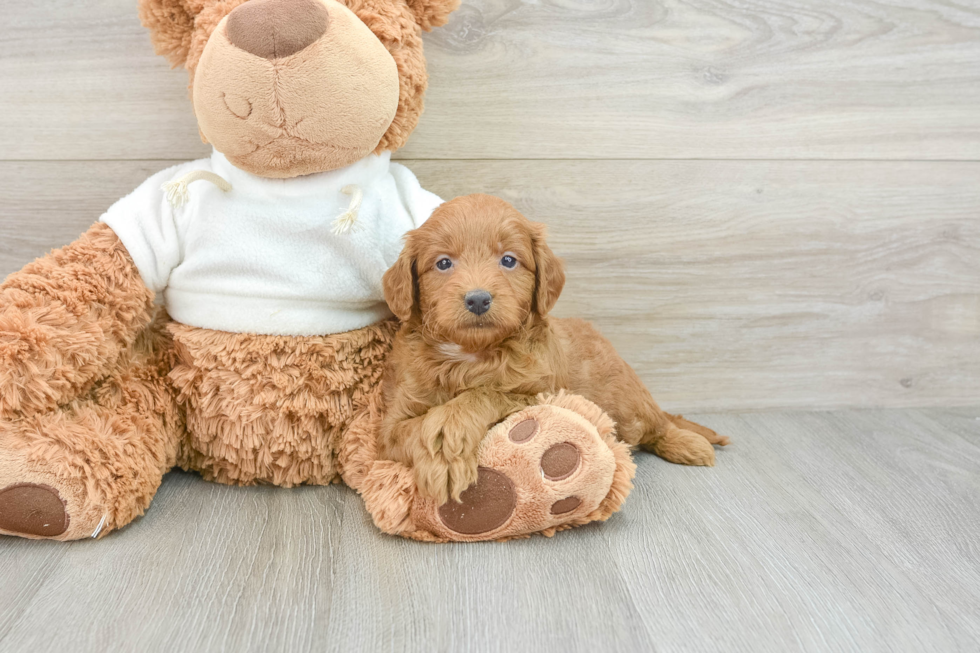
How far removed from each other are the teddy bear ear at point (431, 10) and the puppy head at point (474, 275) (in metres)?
0.36

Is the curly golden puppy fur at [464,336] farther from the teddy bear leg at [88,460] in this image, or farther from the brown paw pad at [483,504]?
the teddy bear leg at [88,460]

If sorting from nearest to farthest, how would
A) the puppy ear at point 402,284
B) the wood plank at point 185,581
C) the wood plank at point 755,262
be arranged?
1. the wood plank at point 185,581
2. the puppy ear at point 402,284
3. the wood plank at point 755,262

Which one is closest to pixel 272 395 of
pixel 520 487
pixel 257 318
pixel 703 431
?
pixel 257 318

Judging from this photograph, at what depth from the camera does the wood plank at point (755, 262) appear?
5.24ft

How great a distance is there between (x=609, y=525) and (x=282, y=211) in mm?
788

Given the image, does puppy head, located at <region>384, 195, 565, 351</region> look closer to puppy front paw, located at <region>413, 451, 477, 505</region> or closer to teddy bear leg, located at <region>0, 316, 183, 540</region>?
puppy front paw, located at <region>413, 451, 477, 505</region>

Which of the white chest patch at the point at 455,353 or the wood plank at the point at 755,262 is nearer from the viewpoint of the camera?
the white chest patch at the point at 455,353

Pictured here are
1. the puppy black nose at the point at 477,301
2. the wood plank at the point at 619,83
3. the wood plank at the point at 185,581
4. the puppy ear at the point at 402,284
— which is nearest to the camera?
the wood plank at the point at 185,581

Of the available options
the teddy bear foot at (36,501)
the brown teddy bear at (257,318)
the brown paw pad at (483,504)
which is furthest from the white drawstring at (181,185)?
the brown paw pad at (483,504)

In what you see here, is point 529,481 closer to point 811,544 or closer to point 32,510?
point 811,544

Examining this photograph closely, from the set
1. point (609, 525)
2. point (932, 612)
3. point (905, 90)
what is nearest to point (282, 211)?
A: point (609, 525)

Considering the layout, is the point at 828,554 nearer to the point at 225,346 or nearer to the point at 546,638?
the point at 546,638

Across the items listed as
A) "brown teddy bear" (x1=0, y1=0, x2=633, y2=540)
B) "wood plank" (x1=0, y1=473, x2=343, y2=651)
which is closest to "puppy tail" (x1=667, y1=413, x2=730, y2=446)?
"brown teddy bear" (x1=0, y1=0, x2=633, y2=540)

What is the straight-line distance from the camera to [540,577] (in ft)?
3.58
